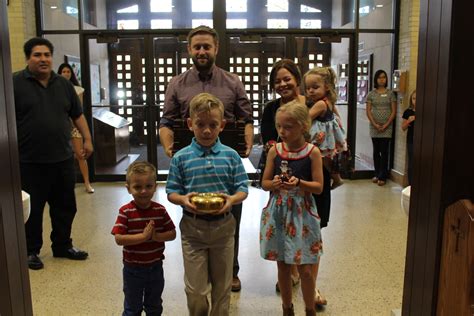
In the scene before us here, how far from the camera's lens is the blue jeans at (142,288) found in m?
2.35

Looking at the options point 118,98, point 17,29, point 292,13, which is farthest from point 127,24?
point 292,13

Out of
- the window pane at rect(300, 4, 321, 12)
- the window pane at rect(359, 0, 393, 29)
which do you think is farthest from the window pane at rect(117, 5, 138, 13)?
the window pane at rect(359, 0, 393, 29)

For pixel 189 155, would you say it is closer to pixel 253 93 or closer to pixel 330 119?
pixel 330 119

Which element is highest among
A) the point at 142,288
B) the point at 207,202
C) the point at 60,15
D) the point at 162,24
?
the point at 60,15

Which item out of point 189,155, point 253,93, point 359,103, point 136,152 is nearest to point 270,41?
point 253,93

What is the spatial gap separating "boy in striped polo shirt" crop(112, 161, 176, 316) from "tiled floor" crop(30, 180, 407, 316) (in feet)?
1.95

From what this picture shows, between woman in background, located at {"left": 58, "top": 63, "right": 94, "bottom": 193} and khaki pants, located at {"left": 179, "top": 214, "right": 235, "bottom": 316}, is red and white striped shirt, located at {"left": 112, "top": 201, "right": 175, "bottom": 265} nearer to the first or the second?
khaki pants, located at {"left": 179, "top": 214, "right": 235, "bottom": 316}

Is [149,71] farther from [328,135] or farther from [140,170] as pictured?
[140,170]

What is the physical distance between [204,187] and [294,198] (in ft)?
1.60

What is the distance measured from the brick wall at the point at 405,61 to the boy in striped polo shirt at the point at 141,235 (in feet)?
15.1

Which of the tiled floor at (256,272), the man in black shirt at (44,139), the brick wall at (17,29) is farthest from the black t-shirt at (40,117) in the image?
the brick wall at (17,29)

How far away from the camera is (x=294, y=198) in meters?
2.49

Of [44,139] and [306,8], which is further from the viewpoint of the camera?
[306,8]

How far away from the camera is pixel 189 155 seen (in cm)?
230
